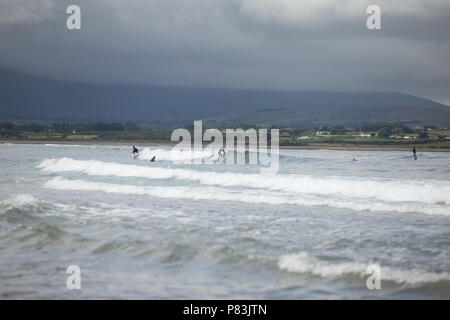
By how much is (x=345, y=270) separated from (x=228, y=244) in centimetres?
327

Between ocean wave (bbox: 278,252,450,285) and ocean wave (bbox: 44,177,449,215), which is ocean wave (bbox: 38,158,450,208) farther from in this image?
ocean wave (bbox: 278,252,450,285)

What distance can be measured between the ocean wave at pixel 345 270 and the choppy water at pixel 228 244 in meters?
0.02

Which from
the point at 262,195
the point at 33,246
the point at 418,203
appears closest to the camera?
the point at 33,246

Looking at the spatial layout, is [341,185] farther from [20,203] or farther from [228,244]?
[20,203]

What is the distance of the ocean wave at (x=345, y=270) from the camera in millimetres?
9977

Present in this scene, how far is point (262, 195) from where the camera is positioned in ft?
74.4

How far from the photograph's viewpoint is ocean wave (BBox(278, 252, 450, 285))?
32.7 feet

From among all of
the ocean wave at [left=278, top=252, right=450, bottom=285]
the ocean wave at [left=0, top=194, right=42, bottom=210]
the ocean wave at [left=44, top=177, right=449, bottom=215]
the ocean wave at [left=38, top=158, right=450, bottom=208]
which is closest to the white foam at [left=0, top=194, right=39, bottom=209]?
the ocean wave at [left=0, top=194, right=42, bottom=210]

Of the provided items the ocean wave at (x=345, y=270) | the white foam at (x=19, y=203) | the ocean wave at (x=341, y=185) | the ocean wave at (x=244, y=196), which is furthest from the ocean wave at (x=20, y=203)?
the ocean wave at (x=341, y=185)

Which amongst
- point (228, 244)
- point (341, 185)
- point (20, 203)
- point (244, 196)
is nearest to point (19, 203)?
point (20, 203)

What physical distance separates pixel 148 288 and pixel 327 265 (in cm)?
380

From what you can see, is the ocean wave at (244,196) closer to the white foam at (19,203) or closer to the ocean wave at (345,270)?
the white foam at (19,203)

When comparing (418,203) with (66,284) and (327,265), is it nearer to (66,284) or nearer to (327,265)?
(327,265)
